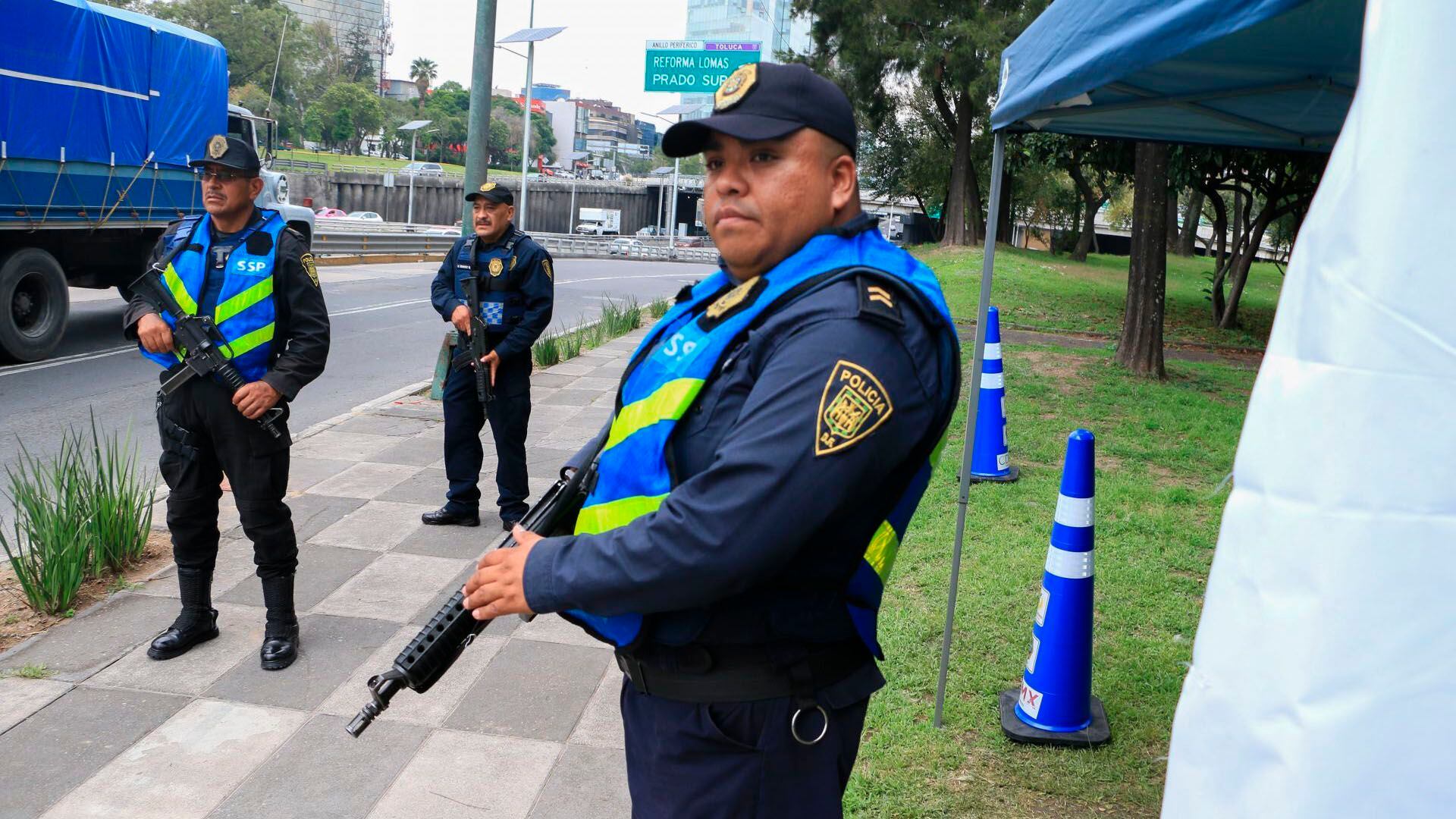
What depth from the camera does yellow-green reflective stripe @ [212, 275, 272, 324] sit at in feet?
14.1

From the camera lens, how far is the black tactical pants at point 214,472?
169 inches

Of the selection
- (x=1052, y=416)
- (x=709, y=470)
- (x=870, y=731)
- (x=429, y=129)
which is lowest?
(x=870, y=731)

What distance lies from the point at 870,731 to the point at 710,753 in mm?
2234

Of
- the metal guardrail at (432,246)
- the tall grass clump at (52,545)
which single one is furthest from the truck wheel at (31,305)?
the metal guardrail at (432,246)

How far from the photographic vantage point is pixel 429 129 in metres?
112

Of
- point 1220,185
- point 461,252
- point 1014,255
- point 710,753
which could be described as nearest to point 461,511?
point 461,252

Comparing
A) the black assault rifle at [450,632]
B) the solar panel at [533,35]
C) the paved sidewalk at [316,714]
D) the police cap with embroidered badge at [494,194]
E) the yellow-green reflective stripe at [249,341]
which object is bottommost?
the paved sidewalk at [316,714]

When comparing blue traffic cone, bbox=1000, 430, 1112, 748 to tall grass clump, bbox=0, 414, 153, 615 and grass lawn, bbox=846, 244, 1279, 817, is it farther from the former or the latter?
tall grass clump, bbox=0, 414, 153, 615

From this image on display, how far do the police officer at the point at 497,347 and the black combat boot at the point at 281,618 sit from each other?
1859 millimetres

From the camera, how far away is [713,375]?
1.79 meters

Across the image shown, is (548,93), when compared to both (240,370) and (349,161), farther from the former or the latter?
(240,370)

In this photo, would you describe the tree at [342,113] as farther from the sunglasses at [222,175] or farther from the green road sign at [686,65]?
the sunglasses at [222,175]

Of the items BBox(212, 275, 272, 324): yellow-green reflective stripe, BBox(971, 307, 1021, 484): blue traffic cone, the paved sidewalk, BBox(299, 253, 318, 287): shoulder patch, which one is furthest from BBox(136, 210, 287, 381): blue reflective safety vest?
BBox(971, 307, 1021, 484): blue traffic cone

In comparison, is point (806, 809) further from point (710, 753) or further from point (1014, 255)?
point (1014, 255)
